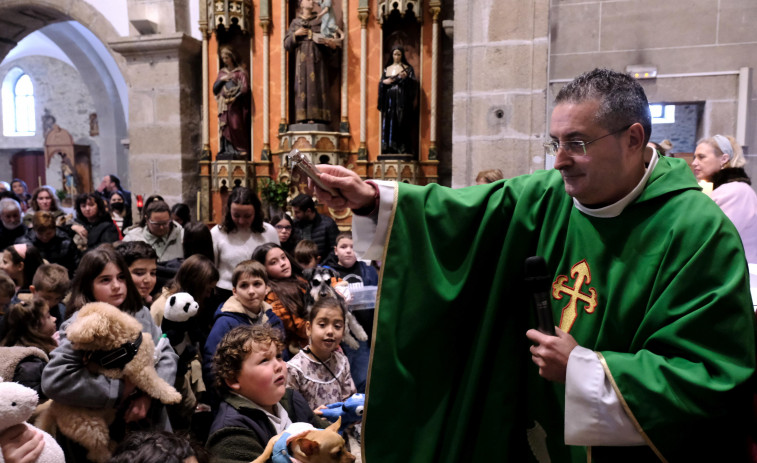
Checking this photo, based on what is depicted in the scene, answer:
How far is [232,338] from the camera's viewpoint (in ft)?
8.14

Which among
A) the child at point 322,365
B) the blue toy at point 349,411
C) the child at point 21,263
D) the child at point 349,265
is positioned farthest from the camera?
the child at point 349,265

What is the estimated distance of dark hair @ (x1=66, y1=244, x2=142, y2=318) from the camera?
2926 mm

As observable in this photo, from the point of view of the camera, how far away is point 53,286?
3535mm

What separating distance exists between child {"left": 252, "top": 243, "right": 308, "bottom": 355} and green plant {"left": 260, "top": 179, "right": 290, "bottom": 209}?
13.1 feet

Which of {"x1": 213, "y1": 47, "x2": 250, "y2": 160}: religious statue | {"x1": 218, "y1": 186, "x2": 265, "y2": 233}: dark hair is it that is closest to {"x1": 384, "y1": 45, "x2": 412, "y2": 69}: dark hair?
{"x1": 213, "y1": 47, "x2": 250, "y2": 160}: religious statue

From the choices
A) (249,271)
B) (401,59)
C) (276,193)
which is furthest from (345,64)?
(249,271)

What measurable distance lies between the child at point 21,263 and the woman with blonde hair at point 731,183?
14.5 feet

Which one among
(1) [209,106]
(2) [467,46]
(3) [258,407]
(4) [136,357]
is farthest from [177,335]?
(1) [209,106]

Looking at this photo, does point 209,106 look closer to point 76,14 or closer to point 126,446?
point 76,14

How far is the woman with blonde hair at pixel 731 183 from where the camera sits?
3832mm

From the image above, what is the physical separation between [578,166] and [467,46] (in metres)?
5.00

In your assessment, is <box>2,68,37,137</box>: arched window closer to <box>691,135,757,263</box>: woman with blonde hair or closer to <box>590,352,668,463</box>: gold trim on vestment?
<box>691,135,757,263</box>: woman with blonde hair

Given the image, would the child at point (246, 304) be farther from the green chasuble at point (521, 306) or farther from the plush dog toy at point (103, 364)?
the green chasuble at point (521, 306)

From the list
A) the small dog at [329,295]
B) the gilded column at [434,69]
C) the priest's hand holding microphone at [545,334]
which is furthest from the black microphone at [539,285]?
the gilded column at [434,69]
